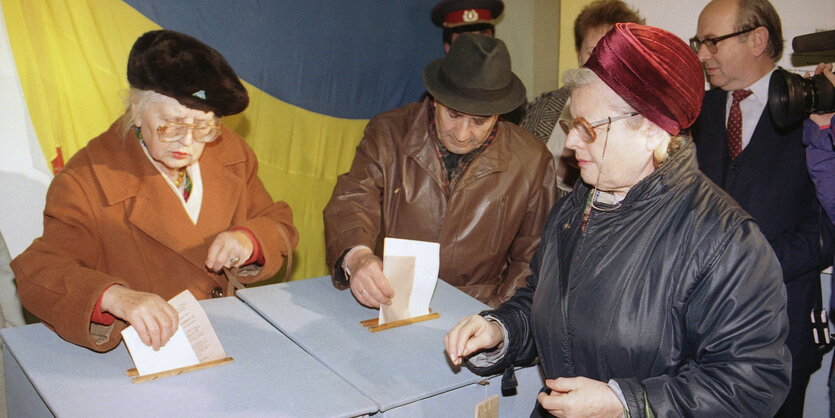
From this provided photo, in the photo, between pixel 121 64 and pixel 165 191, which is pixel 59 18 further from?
pixel 165 191

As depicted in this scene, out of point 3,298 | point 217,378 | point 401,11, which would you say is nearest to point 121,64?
point 3,298

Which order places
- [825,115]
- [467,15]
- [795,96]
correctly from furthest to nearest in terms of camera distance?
1. [467,15]
2. [825,115]
3. [795,96]

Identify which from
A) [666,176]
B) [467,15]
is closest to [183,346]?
[666,176]

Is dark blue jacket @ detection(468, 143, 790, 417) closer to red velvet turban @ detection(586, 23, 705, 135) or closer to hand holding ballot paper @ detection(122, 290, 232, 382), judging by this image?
red velvet turban @ detection(586, 23, 705, 135)

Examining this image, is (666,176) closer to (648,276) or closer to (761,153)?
(648,276)

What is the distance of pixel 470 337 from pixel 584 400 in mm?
426

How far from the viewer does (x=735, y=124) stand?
3.04 m

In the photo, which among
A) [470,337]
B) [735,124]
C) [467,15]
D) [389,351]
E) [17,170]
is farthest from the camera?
[467,15]

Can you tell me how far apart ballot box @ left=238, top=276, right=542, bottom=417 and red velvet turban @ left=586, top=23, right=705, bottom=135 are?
3.04 feet

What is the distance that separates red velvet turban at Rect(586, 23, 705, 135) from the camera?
1.56 meters

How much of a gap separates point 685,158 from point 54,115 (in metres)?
3.05

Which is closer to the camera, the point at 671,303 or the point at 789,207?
the point at 671,303

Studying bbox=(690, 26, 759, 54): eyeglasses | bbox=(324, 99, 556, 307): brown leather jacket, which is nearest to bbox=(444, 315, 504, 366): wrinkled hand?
bbox=(324, 99, 556, 307): brown leather jacket

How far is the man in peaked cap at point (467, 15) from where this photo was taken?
458 centimetres
